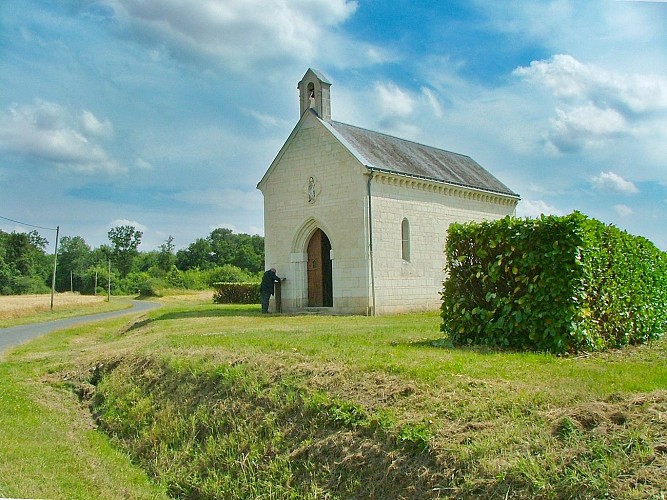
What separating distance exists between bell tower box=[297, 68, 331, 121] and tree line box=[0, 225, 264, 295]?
4220 centimetres

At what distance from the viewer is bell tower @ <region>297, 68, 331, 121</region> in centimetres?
2455

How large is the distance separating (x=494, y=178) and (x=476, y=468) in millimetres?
27363

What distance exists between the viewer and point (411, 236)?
23875 mm

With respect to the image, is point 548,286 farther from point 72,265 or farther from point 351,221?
point 72,265

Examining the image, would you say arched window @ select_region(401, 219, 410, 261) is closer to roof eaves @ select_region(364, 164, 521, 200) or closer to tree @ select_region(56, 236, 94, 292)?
roof eaves @ select_region(364, 164, 521, 200)

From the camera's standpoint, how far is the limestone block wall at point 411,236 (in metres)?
22.6

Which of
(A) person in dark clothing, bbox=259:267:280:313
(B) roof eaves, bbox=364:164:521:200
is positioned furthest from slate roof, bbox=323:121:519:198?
(A) person in dark clothing, bbox=259:267:280:313

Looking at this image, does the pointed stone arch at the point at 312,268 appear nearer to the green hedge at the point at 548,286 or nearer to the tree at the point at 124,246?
the green hedge at the point at 548,286

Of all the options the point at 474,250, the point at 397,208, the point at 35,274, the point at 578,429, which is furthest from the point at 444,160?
the point at 35,274

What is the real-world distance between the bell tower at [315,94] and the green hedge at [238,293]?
62.3 ft

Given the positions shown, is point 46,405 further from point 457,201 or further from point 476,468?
point 457,201

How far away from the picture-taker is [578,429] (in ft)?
19.7

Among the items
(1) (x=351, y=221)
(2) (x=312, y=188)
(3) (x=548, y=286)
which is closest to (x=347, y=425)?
(3) (x=548, y=286)

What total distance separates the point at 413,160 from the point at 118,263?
68.1 m
